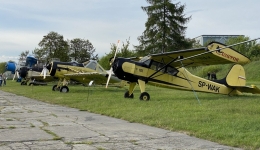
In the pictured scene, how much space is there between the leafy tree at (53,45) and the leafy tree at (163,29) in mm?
19611

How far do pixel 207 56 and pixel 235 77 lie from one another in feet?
12.6

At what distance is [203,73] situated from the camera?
1821 inches

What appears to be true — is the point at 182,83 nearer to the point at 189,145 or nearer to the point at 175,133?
the point at 175,133

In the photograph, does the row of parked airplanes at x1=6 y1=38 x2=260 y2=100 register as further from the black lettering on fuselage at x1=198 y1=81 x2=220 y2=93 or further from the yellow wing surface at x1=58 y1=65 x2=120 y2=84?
the yellow wing surface at x1=58 y1=65 x2=120 y2=84

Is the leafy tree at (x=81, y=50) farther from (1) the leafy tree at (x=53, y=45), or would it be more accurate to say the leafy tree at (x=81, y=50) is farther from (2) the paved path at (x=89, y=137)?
(2) the paved path at (x=89, y=137)

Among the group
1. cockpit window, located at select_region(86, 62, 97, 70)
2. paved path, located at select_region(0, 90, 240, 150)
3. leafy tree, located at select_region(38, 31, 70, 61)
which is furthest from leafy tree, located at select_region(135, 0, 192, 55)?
paved path, located at select_region(0, 90, 240, 150)

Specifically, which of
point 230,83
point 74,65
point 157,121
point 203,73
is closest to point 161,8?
point 203,73

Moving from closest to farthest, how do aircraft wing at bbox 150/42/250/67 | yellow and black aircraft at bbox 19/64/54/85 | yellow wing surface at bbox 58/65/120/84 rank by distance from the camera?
1. aircraft wing at bbox 150/42/250/67
2. yellow wing surface at bbox 58/65/120/84
3. yellow and black aircraft at bbox 19/64/54/85

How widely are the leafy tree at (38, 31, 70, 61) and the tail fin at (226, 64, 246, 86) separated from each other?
168ft

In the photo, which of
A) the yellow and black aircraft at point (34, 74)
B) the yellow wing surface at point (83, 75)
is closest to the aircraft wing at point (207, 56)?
the yellow wing surface at point (83, 75)


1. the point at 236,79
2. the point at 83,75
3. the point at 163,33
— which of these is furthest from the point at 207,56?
the point at 163,33

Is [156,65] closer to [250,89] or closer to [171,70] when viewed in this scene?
[171,70]

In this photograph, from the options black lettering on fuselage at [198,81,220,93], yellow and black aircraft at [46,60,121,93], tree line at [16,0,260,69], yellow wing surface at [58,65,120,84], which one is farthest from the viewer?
tree line at [16,0,260,69]

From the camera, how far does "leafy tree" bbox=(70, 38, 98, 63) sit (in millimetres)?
70750
